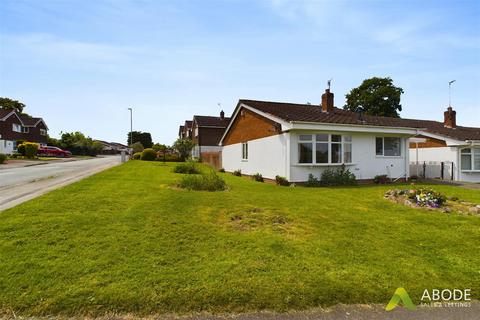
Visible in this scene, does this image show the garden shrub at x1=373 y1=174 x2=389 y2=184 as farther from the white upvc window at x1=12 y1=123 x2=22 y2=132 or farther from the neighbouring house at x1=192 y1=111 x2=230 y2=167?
the white upvc window at x1=12 y1=123 x2=22 y2=132

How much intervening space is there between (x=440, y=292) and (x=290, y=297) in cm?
228

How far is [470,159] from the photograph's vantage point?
2180 cm

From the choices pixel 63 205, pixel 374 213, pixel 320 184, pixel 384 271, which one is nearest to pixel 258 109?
pixel 320 184

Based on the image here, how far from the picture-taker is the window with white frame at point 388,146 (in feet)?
60.2

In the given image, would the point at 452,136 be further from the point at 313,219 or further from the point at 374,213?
the point at 313,219

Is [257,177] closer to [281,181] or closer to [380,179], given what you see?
[281,181]

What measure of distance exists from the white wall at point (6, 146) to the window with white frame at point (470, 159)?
57.6 metres

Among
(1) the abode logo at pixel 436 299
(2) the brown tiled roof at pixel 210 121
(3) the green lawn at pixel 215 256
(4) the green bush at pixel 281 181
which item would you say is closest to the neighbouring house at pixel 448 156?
(4) the green bush at pixel 281 181

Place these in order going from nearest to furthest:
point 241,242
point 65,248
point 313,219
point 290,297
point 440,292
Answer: point 290,297 → point 440,292 → point 65,248 → point 241,242 → point 313,219

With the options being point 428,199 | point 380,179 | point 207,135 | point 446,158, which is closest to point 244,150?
point 380,179

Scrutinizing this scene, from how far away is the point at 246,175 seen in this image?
22.1 m

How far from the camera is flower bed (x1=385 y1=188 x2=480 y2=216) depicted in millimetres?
9547

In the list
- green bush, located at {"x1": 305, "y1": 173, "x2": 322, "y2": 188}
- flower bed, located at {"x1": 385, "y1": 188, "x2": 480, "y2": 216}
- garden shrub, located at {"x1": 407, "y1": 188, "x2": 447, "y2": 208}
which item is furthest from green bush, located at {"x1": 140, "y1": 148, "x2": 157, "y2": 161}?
garden shrub, located at {"x1": 407, "y1": 188, "x2": 447, "y2": 208}

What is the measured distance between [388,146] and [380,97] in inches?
1518
